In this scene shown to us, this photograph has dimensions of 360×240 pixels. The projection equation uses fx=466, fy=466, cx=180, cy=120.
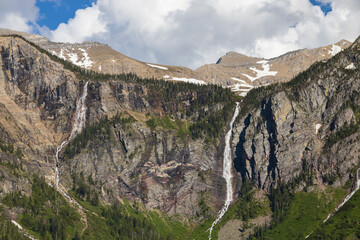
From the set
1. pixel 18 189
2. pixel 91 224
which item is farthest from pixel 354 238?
pixel 18 189

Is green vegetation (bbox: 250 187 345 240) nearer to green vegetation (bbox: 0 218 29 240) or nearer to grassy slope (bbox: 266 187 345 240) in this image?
grassy slope (bbox: 266 187 345 240)

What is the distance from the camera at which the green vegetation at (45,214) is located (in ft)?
570

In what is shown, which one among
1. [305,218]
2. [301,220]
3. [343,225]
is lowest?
[343,225]

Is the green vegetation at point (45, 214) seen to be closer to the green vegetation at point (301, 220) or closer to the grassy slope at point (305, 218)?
the green vegetation at point (301, 220)

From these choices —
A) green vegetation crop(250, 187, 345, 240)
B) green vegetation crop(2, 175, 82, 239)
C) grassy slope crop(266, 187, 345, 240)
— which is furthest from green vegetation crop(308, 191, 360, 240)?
green vegetation crop(2, 175, 82, 239)

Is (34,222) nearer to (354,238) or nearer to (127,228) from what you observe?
(127,228)

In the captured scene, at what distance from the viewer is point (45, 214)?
18262 cm

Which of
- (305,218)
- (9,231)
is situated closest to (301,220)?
(305,218)

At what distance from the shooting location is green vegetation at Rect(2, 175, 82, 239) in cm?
17375

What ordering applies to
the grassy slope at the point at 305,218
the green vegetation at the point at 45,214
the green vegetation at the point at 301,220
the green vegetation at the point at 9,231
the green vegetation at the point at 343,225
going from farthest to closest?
the green vegetation at the point at 301,220, the grassy slope at the point at 305,218, the green vegetation at the point at 45,214, the green vegetation at the point at 343,225, the green vegetation at the point at 9,231

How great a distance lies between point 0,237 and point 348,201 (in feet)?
439

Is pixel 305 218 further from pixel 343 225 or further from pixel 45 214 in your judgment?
pixel 45 214

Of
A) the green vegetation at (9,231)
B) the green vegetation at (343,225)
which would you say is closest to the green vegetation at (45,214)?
the green vegetation at (9,231)

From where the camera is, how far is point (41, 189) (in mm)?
198125
